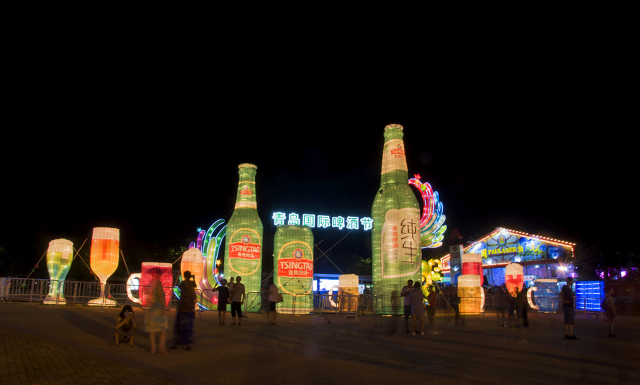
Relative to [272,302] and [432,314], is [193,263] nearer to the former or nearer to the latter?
[272,302]

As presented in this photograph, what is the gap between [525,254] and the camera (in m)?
35.1

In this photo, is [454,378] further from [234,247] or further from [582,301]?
[582,301]

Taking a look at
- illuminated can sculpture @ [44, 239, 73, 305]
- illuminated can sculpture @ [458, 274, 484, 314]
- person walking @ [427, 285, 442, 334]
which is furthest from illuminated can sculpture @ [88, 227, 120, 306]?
illuminated can sculpture @ [458, 274, 484, 314]

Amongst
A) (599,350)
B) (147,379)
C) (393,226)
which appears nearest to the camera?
(147,379)

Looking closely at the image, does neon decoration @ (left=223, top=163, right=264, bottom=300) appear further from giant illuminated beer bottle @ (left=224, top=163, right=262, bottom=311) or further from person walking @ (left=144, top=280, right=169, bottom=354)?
person walking @ (left=144, top=280, right=169, bottom=354)

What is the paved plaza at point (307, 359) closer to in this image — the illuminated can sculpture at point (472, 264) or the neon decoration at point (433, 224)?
the illuminated can sculpture at point (472, 264)

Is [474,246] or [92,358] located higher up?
[474,246]

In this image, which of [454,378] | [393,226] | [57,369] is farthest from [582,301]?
[57,369]

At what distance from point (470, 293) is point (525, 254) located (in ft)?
53.0

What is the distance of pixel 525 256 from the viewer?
35125 millimetres

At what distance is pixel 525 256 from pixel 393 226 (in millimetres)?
21264

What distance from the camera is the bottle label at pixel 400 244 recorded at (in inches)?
729

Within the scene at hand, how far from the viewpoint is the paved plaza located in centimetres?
593

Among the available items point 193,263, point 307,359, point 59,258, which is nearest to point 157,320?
point 307,359
